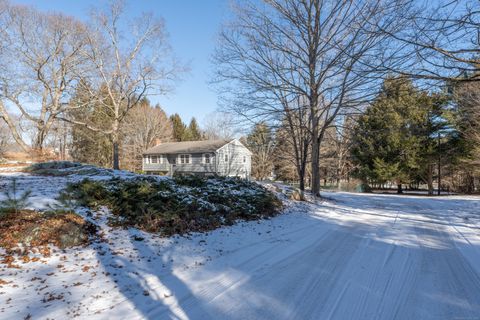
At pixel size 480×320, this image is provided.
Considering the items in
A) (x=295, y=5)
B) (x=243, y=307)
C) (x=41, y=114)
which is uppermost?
(x=295, y=5)

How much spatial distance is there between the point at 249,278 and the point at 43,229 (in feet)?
10.6

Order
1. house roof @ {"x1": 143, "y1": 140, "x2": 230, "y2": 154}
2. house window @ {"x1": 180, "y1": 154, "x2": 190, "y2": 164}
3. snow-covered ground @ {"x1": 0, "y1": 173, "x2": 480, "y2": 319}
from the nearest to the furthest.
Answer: snow-covered ground @ {"x1": 0, "y1": 173, "x2": 480, "y2": 319} → house roof @ {"x1": 143, "y1": 140, "x2": 230, "y2": 154} → house window @ {"x1": 180, "y1": 154, "x2": 190, "y2": 164}

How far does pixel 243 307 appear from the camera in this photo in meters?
3.04

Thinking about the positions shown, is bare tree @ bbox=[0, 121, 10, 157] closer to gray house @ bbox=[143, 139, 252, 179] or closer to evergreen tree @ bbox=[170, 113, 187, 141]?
gray house @ bbox=[143, 139, 252, 179]

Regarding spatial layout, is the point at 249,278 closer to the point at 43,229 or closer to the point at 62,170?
the point at 43,229

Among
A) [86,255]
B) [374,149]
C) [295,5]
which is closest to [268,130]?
[295,5]

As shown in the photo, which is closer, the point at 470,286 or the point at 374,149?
the point at 470,286

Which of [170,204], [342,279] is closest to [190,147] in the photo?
[170,204]

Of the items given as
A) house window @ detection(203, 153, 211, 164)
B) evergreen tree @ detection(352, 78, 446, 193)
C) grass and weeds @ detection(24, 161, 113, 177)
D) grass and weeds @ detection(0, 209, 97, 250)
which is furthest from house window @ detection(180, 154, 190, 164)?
grass and weeds @ detection(0, 209, 97, 250)

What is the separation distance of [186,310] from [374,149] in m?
26.5

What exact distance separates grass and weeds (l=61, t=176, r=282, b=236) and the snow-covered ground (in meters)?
0.39

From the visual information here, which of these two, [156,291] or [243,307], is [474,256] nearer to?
[243,307]

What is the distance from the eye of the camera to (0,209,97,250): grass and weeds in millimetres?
4145

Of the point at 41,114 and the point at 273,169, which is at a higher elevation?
the point at 41,114
